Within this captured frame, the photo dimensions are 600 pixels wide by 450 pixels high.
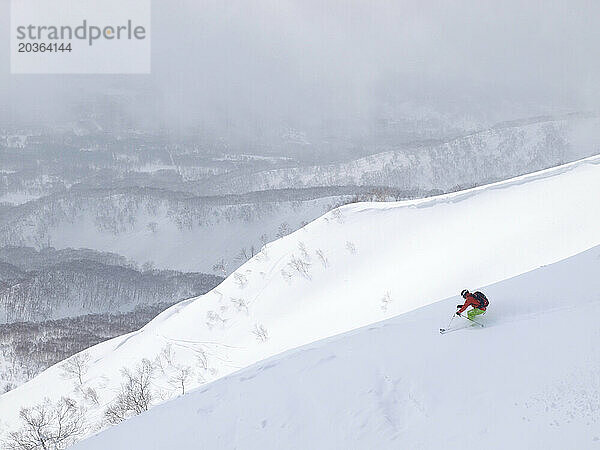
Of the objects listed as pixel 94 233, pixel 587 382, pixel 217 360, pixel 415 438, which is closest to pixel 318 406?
pixel 415 438

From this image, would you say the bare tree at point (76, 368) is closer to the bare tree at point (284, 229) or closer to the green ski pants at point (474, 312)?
the green ski pants at point (474, 312)

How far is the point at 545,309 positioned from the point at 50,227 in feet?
672

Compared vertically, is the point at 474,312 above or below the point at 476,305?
below

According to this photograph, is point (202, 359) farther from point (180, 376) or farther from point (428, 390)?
point (428, 390)

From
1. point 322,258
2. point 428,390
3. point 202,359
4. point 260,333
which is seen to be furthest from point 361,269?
point 428,390

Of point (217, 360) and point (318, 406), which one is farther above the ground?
point (318, 406)

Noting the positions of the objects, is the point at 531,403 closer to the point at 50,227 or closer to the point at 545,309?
the point at 545,309

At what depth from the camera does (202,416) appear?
14.9 meters

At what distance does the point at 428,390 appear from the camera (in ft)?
39.8

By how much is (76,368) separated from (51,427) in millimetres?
13702

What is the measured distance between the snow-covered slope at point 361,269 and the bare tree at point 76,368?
84cm

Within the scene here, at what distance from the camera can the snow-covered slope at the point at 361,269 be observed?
3095cm

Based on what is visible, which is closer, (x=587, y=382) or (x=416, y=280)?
(x=587, y=382)

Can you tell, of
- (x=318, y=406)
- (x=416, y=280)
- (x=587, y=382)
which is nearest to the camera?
(x=587, y=382)
